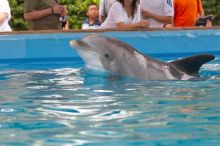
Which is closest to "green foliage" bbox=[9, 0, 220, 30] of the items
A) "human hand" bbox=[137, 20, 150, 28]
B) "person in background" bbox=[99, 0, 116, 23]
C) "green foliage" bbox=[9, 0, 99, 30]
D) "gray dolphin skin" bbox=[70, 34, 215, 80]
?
"green foliage" bbox=[9, 0, 99, 30]

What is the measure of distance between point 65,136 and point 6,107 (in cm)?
132

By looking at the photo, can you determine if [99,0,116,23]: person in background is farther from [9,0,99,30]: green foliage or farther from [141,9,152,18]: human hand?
[9,0,99,30]: green foliage

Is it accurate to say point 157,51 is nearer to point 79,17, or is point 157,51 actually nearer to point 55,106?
point 55,106

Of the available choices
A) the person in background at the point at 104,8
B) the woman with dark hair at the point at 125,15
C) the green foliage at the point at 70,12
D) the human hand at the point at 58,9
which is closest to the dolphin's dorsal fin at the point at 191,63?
the woman with dark hair at the point at 125,15

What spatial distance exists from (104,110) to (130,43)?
165 inches

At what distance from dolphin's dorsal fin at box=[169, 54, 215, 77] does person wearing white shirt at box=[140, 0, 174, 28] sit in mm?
2897

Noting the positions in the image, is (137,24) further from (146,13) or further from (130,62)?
(130,62)

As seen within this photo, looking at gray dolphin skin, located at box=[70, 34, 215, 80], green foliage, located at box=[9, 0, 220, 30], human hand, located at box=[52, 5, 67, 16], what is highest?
human hand, located at box=[52, 5, 67, 16]

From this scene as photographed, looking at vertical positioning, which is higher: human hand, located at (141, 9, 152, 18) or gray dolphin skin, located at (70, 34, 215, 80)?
human hand, located at (141, 9, 152, 18)

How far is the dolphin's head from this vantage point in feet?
23.1

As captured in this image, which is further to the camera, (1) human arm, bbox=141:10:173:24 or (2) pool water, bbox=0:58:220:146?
(1) human arm, bbox=141:10:173:24

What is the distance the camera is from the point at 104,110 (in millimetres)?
5109

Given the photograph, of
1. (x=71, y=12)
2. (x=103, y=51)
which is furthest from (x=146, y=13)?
(x=71, y=12)

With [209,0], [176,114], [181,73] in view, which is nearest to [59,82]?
[181,73]
